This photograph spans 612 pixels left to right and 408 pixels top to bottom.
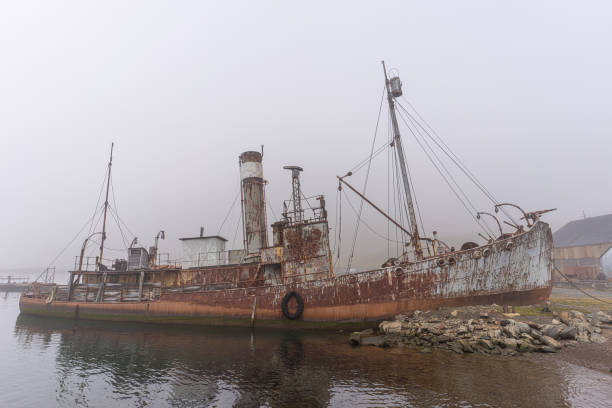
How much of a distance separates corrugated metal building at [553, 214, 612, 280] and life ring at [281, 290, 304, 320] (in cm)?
4018

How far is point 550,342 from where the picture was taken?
35.3 feet

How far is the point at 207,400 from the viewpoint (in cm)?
842

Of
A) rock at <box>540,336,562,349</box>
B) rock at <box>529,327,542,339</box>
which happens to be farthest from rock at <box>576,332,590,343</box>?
rock at <box>529,327,542,339</box>

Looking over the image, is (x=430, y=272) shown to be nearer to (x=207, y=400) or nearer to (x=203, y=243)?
(x=207, y=400)

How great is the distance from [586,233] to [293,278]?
5737 centimetres

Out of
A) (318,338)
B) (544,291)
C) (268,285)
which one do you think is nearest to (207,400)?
(318,338)

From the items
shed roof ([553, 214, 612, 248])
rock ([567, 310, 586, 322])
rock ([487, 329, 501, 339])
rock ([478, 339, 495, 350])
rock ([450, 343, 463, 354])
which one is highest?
shed roof ([553, 214, 612, 248])

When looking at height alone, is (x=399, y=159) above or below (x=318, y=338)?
above

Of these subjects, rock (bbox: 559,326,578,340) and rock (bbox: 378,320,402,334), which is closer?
rock (bbox: 559,326,578,340)

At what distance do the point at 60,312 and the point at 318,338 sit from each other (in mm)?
24137

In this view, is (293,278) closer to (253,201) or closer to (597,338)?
(253,201)

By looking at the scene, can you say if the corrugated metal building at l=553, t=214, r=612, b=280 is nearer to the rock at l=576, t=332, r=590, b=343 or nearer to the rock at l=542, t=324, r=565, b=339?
the rock at l=576, t=332, r=590, b=343

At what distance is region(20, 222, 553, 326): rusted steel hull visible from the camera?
15508 mm

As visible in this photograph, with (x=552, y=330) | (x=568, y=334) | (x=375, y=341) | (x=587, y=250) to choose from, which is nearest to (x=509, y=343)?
(x=552, y=330)
